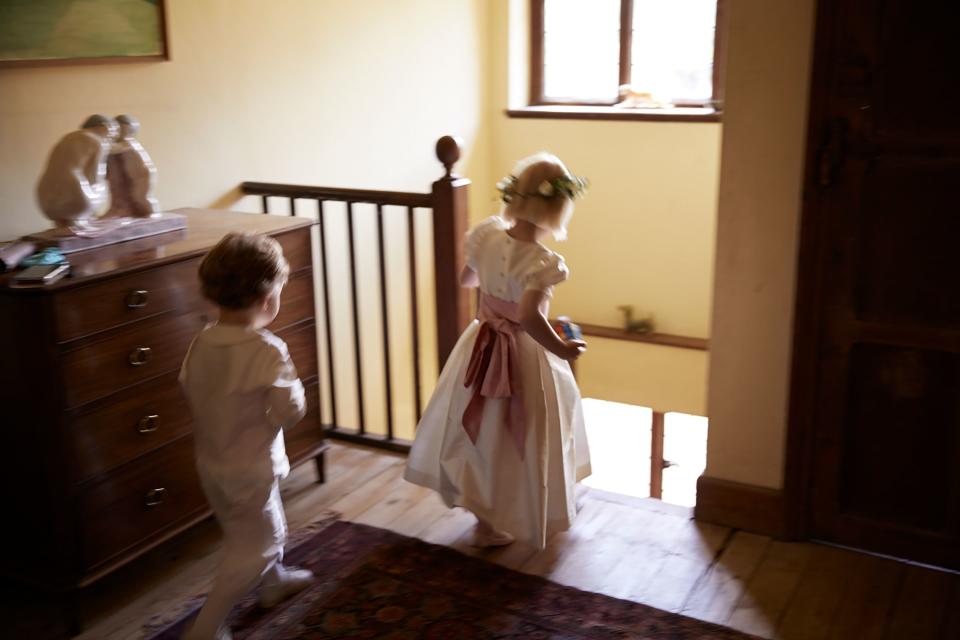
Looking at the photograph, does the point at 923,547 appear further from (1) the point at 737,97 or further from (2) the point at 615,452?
(2) the point at 615,452

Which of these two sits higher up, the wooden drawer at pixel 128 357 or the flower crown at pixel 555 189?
the flower crown at pixel 555 189

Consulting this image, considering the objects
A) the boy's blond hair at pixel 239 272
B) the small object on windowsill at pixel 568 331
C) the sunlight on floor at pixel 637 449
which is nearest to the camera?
the boy's blond hair at pixel 239 272

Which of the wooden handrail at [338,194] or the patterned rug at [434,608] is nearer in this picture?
the patterned rug at [434,608]

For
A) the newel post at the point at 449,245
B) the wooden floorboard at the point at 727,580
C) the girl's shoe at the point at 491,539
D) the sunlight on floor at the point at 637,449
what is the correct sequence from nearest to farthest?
the wooden floorboard at the point at 727,580 → the girl's shoe at the point at 491,539 → the newel post at the point at 449,245 → the sunlight on floor at the point at 637,449

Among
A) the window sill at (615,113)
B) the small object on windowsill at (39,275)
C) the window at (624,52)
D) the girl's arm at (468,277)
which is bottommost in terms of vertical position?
the girl's arm at (468,277)

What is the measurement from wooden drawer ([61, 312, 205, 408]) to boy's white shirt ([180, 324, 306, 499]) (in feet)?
0.88

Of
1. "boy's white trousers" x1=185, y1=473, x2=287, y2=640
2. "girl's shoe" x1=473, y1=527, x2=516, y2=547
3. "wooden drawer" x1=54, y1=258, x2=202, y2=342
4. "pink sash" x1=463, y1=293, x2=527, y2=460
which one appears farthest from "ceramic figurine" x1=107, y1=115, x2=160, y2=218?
"girl's shoe" x1=473, y1=527, x2=516, y2=547

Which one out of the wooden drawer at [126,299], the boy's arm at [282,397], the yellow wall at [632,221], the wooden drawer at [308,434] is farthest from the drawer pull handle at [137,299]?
the yellow wall at [632,221]

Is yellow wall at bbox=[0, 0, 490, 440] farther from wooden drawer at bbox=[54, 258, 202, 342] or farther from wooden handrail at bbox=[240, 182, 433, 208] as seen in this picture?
wooden drawer at bbox=[54, 258, 202, 342]

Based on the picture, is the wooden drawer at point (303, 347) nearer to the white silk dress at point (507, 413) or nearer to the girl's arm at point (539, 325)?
the white silk dress at point (507, 413)

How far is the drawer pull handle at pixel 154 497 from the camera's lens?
2557 mm

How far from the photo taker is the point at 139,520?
8.33ft

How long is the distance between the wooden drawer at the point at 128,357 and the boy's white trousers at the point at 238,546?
14.7 inches

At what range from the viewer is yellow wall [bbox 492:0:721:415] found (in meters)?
5.26
